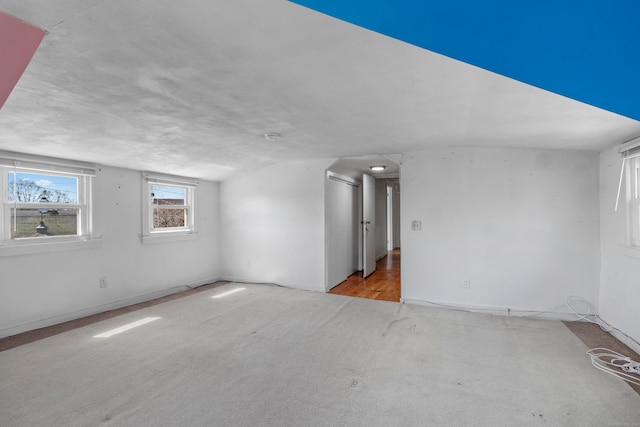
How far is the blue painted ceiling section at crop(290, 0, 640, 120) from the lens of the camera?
0.82 meters

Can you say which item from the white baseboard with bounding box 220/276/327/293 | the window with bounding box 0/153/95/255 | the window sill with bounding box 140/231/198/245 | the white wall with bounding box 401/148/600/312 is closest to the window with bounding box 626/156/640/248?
the white wall with bounding box 401/148/600/312

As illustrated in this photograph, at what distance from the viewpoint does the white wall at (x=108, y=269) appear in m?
3.23

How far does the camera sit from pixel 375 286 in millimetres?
5227

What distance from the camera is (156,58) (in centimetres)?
175

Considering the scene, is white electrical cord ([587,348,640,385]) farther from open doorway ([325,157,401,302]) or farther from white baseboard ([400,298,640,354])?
open doorway ([325,157,401,302])

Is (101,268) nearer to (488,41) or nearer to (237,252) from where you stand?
(237,252)

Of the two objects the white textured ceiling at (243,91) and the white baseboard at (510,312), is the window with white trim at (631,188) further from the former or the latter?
the white baseboard at (510,312)

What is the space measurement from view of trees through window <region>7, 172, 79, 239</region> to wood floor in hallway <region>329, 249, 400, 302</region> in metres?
3.66

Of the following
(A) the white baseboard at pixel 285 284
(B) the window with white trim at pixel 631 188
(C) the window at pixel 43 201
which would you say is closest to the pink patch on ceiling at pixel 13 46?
(C) the window at pixel 43 201

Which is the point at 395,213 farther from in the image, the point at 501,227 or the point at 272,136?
the point at 272,136

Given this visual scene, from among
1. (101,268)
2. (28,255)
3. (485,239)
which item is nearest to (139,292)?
(101,268)

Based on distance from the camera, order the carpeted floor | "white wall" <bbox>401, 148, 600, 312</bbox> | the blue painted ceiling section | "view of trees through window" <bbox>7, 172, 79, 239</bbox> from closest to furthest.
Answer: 1. the blue painted ceiling section
2. the carpeted floor
3. "view of trees through window" <bbox>7, 172, 79, 239</bbox>
4. "white wall" <bbox>401, 148, 600, 312</bbox>

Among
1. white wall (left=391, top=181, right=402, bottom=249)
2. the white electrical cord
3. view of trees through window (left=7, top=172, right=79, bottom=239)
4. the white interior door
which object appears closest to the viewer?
the white electrical cord

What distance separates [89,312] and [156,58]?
11.5 feet
